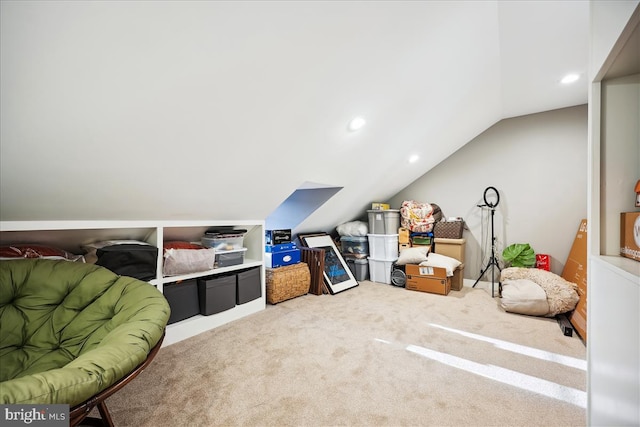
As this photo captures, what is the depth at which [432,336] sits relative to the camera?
237cm

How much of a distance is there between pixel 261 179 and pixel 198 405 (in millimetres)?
1698

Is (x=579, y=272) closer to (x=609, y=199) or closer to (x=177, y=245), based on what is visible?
(x=609, y=199)

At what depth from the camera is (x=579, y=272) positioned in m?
2.97

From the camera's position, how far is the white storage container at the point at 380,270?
4.15 meters

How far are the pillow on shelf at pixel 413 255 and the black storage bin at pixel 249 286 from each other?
201 cm

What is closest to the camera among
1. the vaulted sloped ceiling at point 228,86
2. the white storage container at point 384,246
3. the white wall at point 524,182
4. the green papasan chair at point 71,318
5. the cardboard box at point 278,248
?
the green papasan chair at point 71,318

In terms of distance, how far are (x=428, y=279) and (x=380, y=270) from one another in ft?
2.55

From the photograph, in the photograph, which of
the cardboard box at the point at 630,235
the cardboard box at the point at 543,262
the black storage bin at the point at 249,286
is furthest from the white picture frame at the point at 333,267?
the cardboard box at the point at 630,235

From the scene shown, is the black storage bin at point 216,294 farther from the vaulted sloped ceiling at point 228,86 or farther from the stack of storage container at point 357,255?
the stack of storage container at point 357,255

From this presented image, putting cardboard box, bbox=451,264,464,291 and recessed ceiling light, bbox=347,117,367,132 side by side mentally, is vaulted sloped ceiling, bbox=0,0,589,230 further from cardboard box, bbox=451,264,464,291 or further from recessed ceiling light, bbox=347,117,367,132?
cardboard box, bbox=451,264,464,291

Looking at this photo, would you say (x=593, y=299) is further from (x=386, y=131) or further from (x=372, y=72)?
(x=386, y=131)

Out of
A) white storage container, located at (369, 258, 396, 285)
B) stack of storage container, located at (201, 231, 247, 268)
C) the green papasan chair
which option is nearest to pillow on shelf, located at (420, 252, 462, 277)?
white storage container, located at (369, 258, 396, 285)

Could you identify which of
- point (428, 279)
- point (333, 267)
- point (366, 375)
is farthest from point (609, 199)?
point (333, 267)

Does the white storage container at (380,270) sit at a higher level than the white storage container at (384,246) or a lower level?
lower
